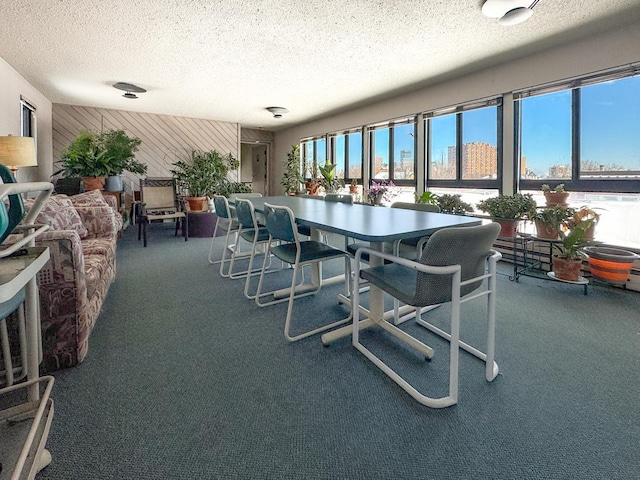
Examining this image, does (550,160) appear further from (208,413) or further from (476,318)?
(208,413)

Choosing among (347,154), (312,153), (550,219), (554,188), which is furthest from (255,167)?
(550,219)

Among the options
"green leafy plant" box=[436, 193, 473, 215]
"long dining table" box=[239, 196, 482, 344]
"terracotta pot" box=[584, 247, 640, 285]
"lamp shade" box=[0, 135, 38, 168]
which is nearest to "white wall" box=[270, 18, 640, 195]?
"green leafy plant" box=[436, 193, 473, 215]

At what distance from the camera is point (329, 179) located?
6.74 m

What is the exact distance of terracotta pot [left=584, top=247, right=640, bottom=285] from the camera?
285 centimetres

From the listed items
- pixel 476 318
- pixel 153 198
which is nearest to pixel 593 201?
pixel 476 318

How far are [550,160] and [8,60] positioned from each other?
248 inches

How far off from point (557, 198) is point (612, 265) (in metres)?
0.80

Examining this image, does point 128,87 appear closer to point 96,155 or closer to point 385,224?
point 96,155

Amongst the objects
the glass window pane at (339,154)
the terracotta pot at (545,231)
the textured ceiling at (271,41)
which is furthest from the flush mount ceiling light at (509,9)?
the glass window pane at (339,154)

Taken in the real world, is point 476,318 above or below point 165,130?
below

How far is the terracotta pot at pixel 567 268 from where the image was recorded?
9.80ft

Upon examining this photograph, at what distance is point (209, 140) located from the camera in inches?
323

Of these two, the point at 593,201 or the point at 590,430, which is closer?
the point at 590,430

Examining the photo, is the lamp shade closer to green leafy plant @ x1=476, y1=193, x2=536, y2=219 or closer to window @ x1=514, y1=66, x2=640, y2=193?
green leafy plant @ x1=476, y1=193, x2=536, y2=219
